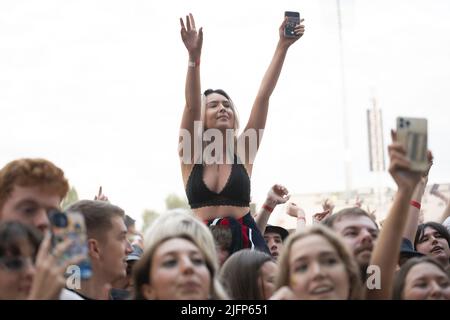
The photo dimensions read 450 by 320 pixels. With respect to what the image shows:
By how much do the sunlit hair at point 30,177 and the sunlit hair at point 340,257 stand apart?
114 cm

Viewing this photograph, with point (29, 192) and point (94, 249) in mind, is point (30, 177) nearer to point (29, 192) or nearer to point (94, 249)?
point (29, 192)

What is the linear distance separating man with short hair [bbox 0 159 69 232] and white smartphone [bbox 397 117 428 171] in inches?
63.7

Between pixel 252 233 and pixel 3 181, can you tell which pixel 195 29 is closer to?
pixel 252 233

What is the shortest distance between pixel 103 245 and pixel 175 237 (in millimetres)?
837

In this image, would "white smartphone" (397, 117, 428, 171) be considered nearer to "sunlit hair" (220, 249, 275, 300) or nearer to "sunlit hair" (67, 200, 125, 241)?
"sunlit hair" (220, 249, 275, 300)

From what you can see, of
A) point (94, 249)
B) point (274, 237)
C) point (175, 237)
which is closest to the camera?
point (175, 237)

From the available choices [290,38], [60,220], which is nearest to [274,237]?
[290,38]

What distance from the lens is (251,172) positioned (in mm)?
5129

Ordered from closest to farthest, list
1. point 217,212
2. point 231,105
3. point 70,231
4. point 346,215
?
point 70,231 < point 346,215 < point 217,212 < point 231,105

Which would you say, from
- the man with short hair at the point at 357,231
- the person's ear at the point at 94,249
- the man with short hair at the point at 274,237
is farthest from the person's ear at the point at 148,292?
the man with short hair at the point at 274,237

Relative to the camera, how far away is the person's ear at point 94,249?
12.8ft

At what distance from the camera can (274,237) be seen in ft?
19.5
